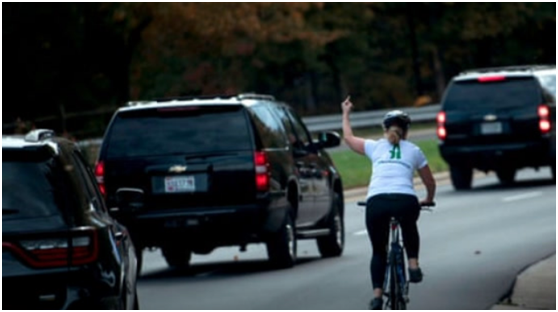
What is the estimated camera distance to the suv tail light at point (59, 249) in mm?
10164

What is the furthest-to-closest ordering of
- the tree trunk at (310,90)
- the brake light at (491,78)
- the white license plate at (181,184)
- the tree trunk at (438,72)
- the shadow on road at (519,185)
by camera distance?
the tree trunk at (310,90), the tree trunk at (438,72), the shadow on road at (519,185), the brake light at (491,78), the white license plate at (181,184)

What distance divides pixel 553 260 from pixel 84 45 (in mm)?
33009

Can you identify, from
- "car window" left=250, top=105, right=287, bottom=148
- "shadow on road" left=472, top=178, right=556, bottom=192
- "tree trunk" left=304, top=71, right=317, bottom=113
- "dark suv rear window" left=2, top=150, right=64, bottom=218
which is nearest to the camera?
"dark suv rear window" left=2, top=150, right=64, bottom=218

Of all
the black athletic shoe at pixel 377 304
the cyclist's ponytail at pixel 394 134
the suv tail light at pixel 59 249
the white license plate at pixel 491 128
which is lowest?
the white license plate at pixel 491 128

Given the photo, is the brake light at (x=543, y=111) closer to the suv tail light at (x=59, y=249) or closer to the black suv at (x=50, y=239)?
the black suv at (x=50, y=239)

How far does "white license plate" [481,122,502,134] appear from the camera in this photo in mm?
31500

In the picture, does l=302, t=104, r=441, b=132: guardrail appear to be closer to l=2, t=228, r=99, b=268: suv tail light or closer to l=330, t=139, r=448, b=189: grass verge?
l=330, t=139, r=448, b=189: grass verge

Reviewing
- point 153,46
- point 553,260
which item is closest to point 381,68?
point 153,46

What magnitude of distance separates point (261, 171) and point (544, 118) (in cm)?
1365

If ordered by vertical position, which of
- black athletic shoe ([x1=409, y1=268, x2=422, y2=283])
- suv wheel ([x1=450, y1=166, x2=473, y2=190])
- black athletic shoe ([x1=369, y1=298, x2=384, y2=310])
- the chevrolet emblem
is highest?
the chevrolet emblem

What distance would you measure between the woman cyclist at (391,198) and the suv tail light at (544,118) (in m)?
17.7

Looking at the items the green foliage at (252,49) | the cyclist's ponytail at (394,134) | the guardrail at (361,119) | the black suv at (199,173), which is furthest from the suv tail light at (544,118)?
the cyclist's ponytail at (394,134)

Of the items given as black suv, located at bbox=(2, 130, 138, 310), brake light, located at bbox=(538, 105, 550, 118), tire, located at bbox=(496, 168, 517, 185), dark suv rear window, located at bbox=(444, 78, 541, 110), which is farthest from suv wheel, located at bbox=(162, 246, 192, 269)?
tire, located at bbox=(496, 168, 517, 185)

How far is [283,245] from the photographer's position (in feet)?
62.9
